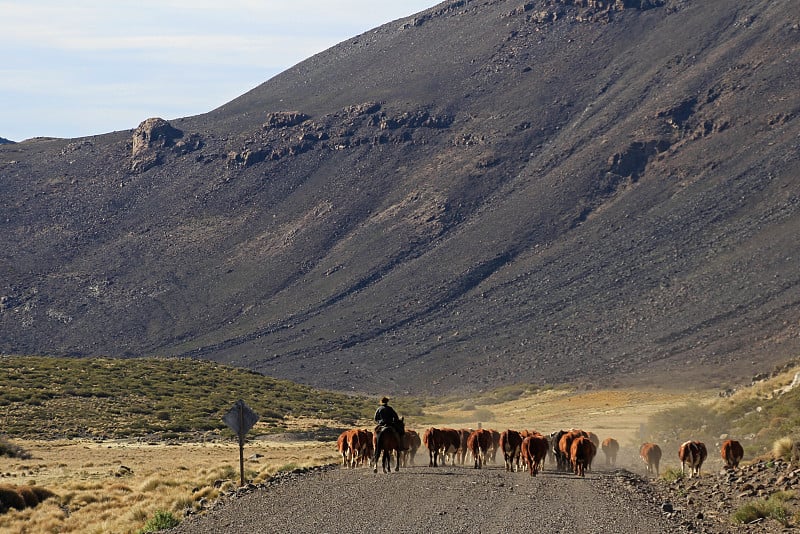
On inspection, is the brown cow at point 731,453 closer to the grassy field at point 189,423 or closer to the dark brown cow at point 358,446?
the grassy field at point 189,423

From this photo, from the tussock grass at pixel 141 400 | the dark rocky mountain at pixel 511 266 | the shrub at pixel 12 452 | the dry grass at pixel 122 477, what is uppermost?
the dark rocky mountain at pixel 511 266

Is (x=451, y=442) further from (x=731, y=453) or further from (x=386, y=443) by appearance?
(x=731, y=453)

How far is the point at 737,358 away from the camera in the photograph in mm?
108188

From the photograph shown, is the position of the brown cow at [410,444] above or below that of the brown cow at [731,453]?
above

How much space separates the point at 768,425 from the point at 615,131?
154205 millimetres

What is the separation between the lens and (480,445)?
34.4m

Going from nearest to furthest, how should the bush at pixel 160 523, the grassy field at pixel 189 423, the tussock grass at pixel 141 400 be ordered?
the bush at pixel 160 523 < the grassy field at pixel 189 423 < the tussock grass at pixel 141 400

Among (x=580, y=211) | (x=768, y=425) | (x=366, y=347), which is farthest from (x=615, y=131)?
(x=768, y=425)

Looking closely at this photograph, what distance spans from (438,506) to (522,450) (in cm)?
996

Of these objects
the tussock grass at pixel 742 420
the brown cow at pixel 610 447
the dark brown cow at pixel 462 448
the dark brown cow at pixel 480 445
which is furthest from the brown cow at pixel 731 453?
the dark brown cow at pixel 462 448

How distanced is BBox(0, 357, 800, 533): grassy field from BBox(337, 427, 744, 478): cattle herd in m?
2.02

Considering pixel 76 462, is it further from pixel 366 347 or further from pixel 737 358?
pixel 366 347

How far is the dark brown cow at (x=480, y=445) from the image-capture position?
33444 mm

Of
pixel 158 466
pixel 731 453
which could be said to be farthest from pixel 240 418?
pixel 158 466
